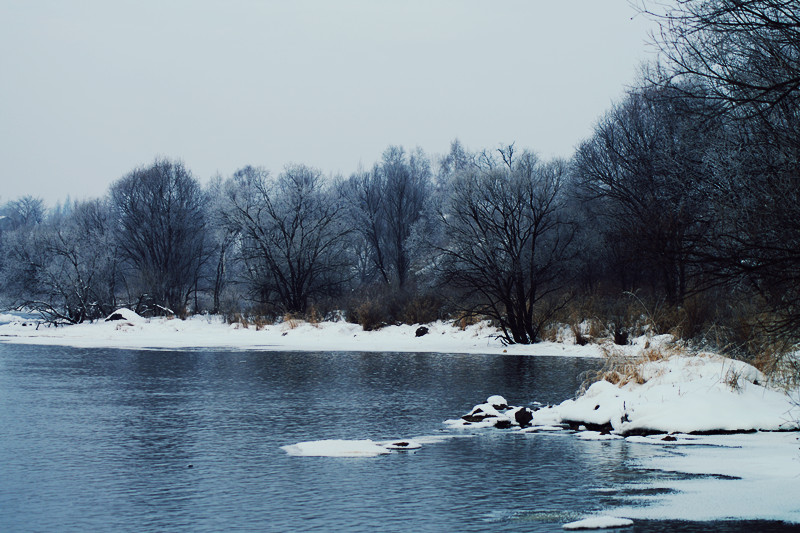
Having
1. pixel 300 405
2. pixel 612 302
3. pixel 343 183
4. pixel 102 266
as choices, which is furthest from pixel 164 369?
pixel 343 183

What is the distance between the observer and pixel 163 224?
203ft

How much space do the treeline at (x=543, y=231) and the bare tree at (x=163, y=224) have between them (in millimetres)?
172

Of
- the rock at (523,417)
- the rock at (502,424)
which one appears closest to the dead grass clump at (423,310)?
the rock at (523,417)

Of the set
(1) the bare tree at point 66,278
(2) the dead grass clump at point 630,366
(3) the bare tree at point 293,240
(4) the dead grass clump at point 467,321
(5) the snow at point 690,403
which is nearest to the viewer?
(5) the snow at point 690,403

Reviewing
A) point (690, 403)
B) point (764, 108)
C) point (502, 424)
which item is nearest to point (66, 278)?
point (502, 424)

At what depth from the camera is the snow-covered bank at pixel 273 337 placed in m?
31.4

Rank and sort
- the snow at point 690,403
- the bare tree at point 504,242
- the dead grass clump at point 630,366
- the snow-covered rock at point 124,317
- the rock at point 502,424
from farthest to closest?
the snow-covered rock at point 124,317, the bare tree at point 504,242, the dead grass clump at point 630,366, the rock at point 502,424, the snow at point 690,403

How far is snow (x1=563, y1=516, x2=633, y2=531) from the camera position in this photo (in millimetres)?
7410

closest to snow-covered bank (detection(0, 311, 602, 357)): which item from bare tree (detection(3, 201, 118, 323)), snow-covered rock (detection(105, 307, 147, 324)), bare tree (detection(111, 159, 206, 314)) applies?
snow-covered rock (detection(105, 307, 147, 324))

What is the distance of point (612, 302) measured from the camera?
100 feet

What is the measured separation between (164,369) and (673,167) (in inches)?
857

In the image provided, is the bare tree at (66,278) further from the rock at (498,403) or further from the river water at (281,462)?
the rock at (498,403)

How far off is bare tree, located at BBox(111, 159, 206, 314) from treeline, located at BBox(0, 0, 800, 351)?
0.17m

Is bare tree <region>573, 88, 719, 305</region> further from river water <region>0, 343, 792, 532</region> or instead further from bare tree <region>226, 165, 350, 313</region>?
bare tree <region>226, 165, 350, 313</region>
